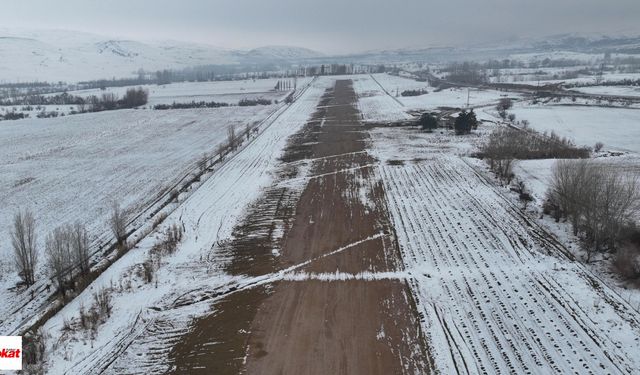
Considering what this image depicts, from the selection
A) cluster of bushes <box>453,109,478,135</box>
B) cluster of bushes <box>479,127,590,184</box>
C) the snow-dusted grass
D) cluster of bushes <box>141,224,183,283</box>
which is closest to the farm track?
cluster of bushes <box>479,127,590,184</box>

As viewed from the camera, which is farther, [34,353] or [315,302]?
[315,302]

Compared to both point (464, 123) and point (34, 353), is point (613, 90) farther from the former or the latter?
point (34, 353)

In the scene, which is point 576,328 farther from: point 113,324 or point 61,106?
point 61,106

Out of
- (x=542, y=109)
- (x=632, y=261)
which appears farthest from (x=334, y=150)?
(x=542, y=109)

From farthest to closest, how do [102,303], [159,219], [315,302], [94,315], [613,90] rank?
[613,90] < [159,219] < [315,302] < [102,303] < [94,315]

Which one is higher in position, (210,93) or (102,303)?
(210,93)

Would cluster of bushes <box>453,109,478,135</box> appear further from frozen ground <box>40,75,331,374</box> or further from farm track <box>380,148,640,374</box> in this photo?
frozen ground <box>40,75,331,374</box>

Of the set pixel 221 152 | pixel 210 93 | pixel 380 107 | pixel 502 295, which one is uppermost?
pixel 210 93

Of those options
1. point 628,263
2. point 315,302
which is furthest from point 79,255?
point 628,263
